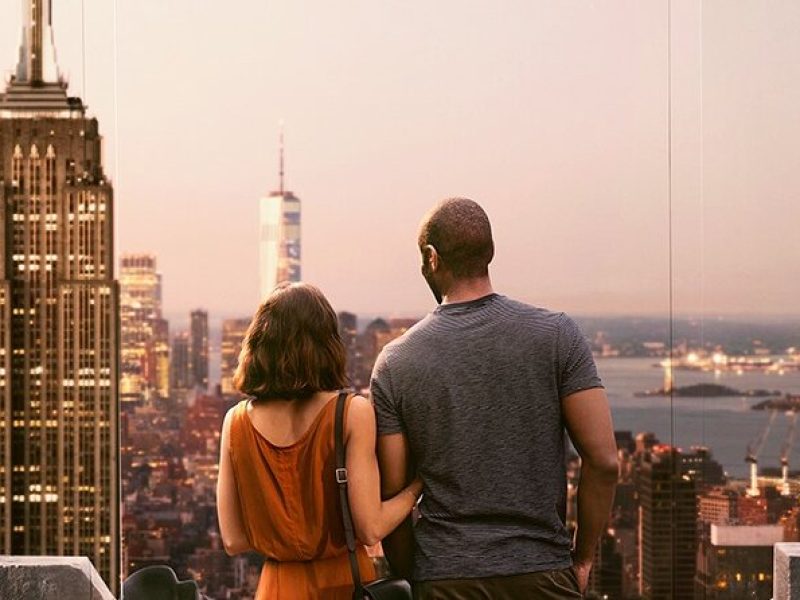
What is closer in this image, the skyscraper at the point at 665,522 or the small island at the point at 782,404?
the skyscraper at the point at 665,522

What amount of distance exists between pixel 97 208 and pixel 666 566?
295 cm

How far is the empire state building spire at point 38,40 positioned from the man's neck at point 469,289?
3685mm

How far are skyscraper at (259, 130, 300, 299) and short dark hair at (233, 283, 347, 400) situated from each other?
2693 millimetres

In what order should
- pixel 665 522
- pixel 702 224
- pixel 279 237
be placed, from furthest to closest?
pixel 279 237 → pixel 702 224 → pixel 665 522

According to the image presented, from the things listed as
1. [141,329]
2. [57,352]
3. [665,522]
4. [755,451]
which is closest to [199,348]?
[141,329]

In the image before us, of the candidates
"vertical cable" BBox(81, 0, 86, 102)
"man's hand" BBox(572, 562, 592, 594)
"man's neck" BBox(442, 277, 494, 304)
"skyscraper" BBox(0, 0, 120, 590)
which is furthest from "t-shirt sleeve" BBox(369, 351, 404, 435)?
"skyscraper" BBox(0, 0, 120, 590)

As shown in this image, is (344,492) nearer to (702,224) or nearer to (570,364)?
(570,364)

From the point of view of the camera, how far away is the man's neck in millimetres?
2135

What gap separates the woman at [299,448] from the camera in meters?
2.12

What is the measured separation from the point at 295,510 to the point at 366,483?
0.12m

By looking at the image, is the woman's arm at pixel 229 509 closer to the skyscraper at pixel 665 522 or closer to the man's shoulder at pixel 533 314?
the man's shoulder at pixel 533 314

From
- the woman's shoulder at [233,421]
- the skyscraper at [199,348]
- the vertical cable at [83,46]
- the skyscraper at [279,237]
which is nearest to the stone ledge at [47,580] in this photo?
the woman's shoulder at [233,421]

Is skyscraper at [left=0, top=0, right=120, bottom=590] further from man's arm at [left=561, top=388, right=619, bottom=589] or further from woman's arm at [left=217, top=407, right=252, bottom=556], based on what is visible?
man's arm at [left=561, top=388, right=619, bottom=589]

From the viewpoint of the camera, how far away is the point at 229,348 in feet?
17.9
